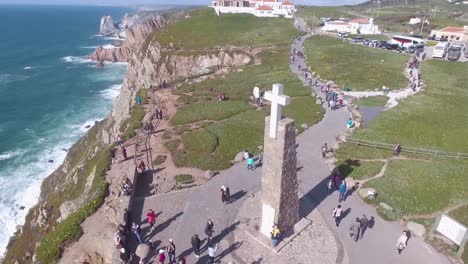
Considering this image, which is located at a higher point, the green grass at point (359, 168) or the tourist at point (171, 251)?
the green grass at point (359, 168)

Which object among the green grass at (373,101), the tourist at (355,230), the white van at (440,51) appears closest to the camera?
the tourist at (355,230)

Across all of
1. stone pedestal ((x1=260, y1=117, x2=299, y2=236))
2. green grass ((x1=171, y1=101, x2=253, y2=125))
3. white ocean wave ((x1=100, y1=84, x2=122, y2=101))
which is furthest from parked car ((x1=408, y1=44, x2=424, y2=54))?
white ocean wave ((x1=100, y1=84, x2=122, y2=101))

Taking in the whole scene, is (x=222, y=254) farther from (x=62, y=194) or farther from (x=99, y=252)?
(x=62, y=194)

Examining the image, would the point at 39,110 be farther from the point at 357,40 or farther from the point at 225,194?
the point at 357,40

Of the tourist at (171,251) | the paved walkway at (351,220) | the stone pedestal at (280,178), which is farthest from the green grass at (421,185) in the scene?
the tourist at (171,251)

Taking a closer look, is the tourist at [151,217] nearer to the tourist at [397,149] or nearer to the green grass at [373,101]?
the tourist at [397,149]

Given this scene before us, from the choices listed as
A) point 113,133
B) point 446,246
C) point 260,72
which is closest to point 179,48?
point 260,72
